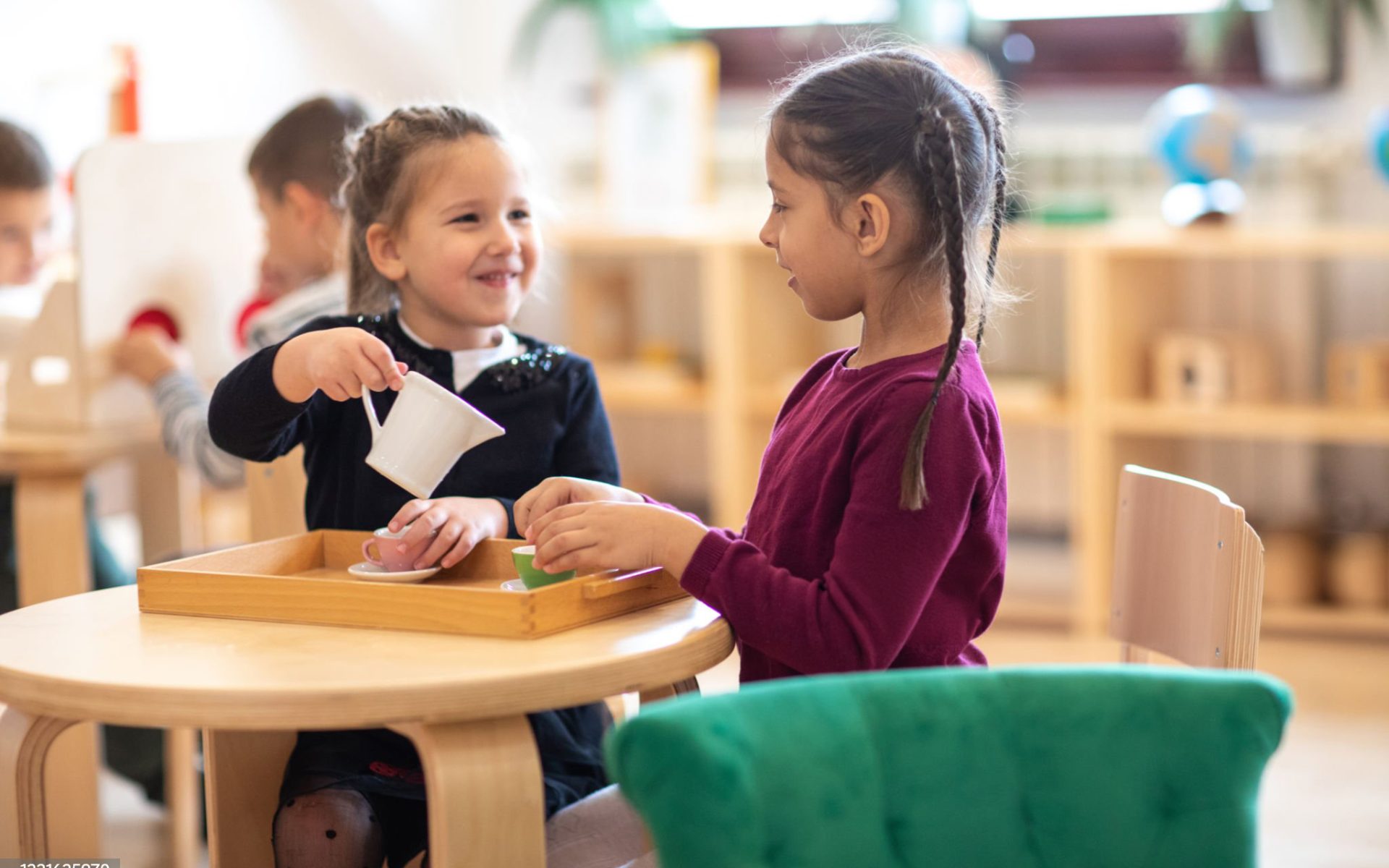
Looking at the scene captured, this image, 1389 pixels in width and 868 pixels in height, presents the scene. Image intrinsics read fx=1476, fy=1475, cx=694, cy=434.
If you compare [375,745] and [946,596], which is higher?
[946,596]

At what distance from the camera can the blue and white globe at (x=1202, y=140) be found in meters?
3.11

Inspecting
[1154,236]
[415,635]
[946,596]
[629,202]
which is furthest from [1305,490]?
[415,635]

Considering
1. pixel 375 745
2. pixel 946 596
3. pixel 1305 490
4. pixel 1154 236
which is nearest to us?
pixel 946 596

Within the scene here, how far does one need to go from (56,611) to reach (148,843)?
3.91ft

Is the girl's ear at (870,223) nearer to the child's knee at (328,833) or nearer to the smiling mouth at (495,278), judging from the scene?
the smiling mouth at (495,278)

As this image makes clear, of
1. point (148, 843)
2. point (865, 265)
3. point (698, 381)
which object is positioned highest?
point (865, 265)

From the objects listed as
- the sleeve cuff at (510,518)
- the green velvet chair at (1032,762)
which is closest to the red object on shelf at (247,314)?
the sleeve cuff at (510,518)

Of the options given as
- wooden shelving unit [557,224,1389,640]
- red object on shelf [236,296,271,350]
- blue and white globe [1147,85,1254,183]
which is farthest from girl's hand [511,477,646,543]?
blue and white globe [1147,85,1254,183]

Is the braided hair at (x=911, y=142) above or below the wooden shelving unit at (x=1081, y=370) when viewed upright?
above

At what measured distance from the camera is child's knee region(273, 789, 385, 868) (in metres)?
1.21

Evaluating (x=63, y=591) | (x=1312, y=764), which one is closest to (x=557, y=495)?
(x=63, y=591)

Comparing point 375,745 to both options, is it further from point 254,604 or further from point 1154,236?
point 1154,236

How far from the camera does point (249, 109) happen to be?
3.73 metres

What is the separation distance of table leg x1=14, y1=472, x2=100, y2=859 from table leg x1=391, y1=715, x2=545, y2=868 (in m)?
1.14
